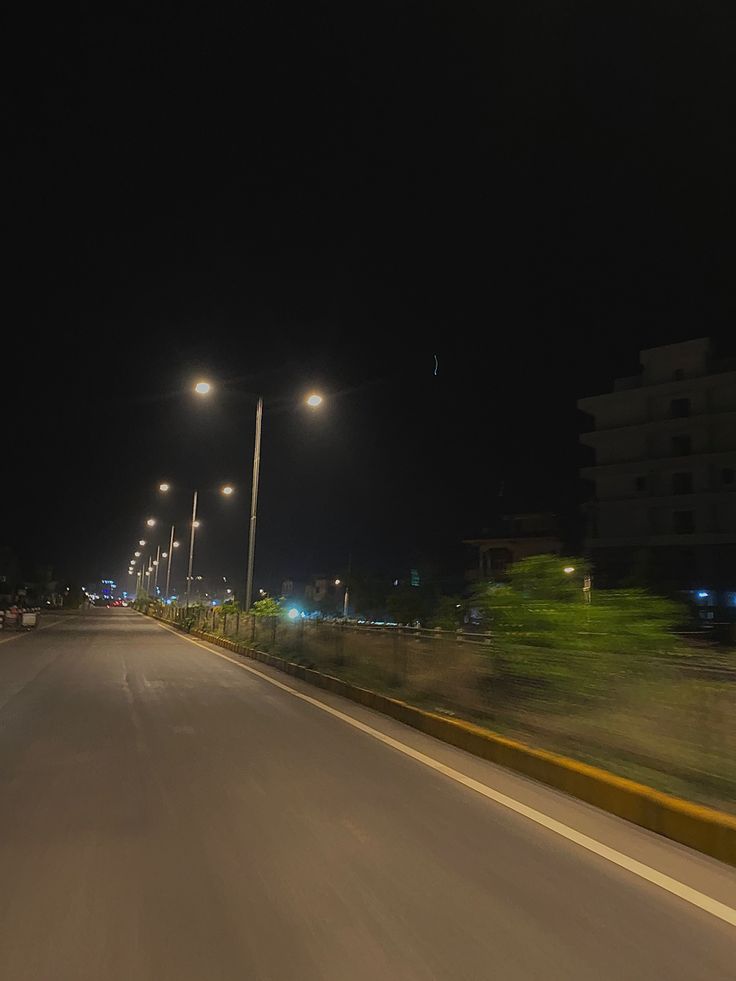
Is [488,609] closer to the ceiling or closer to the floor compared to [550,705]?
closer to the ceiling

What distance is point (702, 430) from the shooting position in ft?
171

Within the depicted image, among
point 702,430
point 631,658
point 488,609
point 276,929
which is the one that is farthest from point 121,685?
point 702,430

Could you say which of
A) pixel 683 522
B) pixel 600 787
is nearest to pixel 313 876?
pixel 600 787

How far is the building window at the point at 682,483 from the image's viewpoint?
174 feet

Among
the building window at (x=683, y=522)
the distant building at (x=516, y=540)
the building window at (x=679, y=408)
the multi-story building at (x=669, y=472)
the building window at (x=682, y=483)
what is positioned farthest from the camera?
the distant building at (x=516, y=540)

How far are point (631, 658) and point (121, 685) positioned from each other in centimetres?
1258

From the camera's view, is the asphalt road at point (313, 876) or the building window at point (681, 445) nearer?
the asphalt road at point (313, 876)

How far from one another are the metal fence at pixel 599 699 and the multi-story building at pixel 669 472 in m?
36.0

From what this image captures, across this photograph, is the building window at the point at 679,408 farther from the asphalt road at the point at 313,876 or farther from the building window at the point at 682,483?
the asphalt road at the point at 313,876

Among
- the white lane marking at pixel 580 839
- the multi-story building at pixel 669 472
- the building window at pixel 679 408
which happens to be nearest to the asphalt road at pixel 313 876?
the white lane marking at pixel 580 839

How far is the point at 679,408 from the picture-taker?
177ft

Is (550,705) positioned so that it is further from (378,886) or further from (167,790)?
(378,886)

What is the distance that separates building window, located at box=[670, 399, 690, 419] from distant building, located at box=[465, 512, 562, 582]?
53.3ft

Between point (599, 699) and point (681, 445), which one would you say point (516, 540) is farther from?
point (599, 699)
